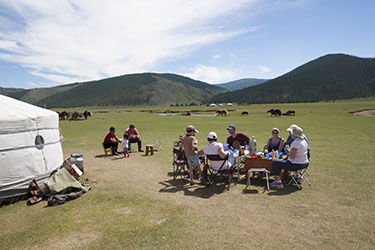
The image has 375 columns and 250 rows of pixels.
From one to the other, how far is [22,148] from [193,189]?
528cm

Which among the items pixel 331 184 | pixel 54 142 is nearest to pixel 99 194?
pixel 54 142

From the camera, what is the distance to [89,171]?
30.5 feet

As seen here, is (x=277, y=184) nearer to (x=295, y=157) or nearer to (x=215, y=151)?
(x=295, y=157)

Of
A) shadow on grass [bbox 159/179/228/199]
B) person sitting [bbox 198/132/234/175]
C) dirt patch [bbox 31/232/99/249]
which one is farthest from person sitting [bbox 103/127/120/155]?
dirt patch [bbox 31/232/99/249]

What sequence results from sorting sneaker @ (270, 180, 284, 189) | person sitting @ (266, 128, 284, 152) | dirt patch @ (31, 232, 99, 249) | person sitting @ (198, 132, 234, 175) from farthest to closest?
1. person sitting @ (266, 128, 284, 152)
2. sneaker @ (270, 180, 284, 189)
3. person sitting @ (198, 132, 234, 175)
4. dirt patch @ (31, 232, 99, 249)

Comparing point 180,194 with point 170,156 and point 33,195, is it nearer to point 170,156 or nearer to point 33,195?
point 33,195

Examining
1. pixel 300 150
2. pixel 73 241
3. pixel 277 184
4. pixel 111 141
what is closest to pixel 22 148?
pixel 73 241

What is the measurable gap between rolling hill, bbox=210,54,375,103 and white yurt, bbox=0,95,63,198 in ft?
463

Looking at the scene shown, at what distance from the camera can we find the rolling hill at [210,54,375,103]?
5108 inches

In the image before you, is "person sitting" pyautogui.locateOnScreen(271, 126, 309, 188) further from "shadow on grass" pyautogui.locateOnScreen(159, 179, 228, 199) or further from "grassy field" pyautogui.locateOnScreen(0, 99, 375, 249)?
"shadow on grass" pyautogui.locateOnScreen(159, 179, 228, 199)

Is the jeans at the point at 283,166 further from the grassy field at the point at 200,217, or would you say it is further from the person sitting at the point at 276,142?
the person sitting at the point at 276,142

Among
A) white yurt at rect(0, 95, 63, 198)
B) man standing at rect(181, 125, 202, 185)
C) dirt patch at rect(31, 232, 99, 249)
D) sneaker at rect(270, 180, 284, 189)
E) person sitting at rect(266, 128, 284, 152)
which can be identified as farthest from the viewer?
person sitting at rect(266, 128, 284, 152)

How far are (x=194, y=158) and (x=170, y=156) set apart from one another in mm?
4539

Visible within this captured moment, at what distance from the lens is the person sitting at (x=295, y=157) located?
6.50 metres
